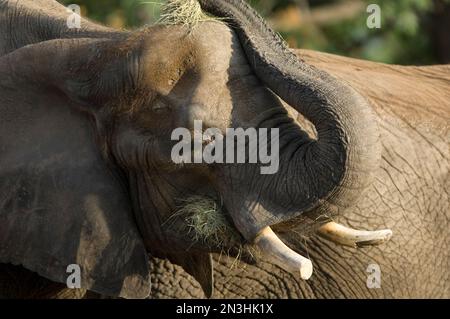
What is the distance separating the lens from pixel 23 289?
545cm

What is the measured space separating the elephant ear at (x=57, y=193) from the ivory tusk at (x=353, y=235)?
0.78 meters

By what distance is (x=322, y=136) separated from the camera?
14.5 ft

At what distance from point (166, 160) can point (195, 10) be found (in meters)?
0.54

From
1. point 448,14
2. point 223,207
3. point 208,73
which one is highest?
point 208,73

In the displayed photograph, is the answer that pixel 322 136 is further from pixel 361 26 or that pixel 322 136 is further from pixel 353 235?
pixel 361 26

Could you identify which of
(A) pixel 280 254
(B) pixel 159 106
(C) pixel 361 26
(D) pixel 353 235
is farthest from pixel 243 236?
(C) pixel 361 26

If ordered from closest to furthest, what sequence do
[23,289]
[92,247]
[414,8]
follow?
[92,247] → [23,289] → [414,8]

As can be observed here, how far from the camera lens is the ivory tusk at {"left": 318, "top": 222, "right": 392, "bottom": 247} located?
4.51 metres

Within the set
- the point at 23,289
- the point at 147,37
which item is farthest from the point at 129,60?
the point at 23,289

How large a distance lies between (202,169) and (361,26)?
7.49 meters

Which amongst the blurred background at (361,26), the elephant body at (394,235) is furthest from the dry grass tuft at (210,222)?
the blurred background at (361,26)

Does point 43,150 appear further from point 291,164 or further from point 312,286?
point 312,286

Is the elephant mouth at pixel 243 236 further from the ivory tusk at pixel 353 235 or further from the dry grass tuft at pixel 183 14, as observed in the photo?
the dry grass tuft at pixel 183 14

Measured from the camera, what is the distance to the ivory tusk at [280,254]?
440cm
